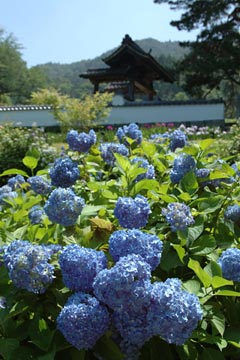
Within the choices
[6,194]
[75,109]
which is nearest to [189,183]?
[6,194]

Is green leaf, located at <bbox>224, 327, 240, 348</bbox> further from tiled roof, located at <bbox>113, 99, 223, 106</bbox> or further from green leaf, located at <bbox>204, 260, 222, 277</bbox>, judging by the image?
tiled roof, located at <bbox>113, 99, 223, 106</bbox>

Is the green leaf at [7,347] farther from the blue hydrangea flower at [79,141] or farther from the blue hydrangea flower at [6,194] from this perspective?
the blue hydrangea flower at [79,141]

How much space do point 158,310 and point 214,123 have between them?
15513 mm

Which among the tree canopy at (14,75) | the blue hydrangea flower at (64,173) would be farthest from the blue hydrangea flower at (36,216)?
the tree canopy at (14,75)

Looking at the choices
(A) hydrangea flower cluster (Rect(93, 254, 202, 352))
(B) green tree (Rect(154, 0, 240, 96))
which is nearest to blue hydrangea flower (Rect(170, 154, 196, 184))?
(A) hydrangea flower cluster (Rect(93, 254, 202, 352))

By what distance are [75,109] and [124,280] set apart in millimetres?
11535

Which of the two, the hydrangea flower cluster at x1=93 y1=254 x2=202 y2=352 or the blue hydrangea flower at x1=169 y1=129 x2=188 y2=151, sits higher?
the blue hydrangea flower at x1=169 y1=129 x2=188 y2=151

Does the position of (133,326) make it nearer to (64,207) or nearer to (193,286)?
(193,286)

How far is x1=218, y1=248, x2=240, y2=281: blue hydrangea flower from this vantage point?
1.02 meters

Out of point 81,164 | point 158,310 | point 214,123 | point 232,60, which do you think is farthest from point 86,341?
point 232,60

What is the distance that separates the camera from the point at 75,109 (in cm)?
1216

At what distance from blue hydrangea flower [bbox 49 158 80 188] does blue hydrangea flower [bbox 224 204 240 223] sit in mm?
464

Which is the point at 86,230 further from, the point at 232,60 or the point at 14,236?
the point at 232,60

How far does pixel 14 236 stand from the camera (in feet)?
4.04
